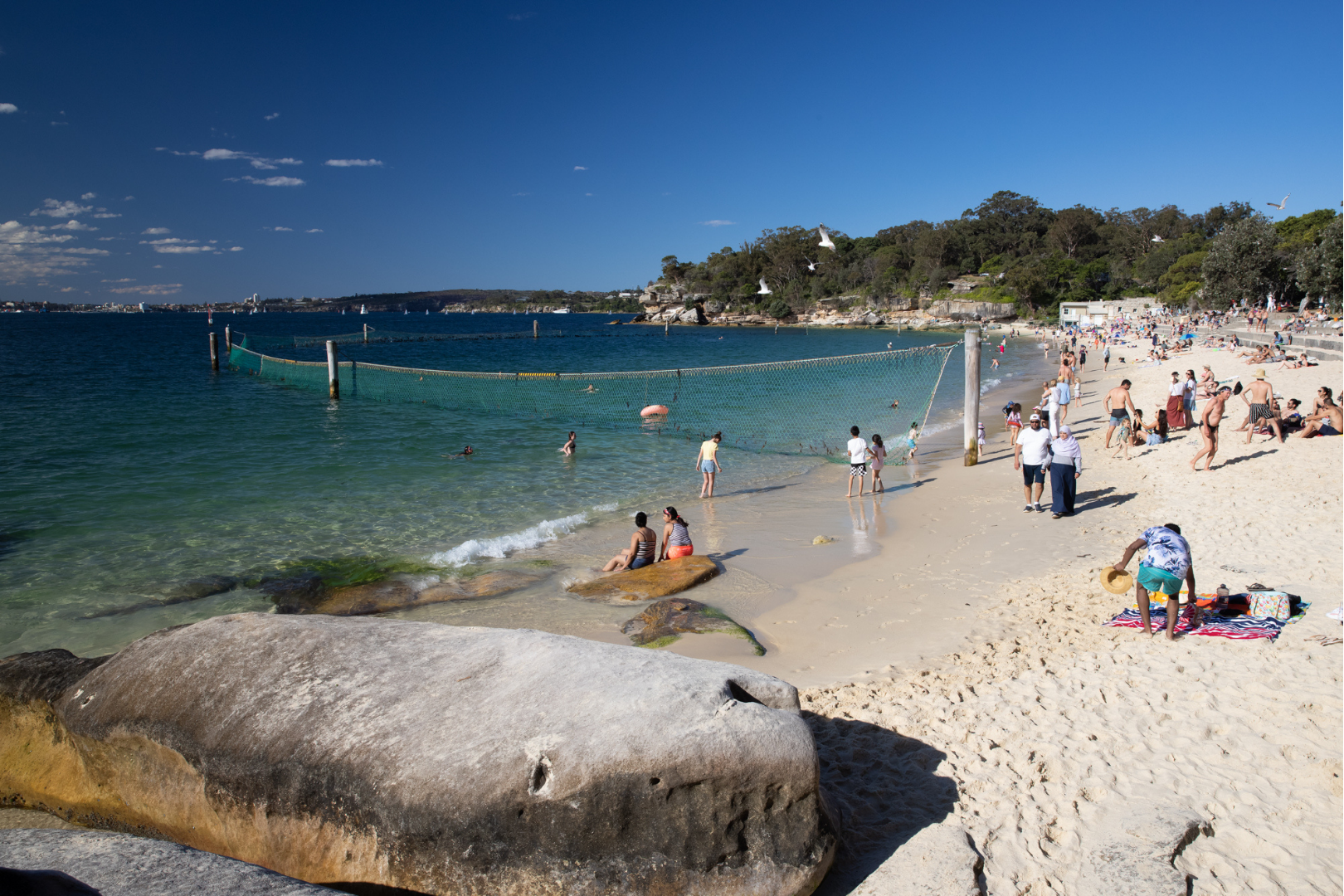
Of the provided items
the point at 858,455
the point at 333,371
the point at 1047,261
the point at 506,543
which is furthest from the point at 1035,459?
the point at 1047,261

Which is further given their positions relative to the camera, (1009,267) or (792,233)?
(792,233)

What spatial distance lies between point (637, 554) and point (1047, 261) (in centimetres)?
8966

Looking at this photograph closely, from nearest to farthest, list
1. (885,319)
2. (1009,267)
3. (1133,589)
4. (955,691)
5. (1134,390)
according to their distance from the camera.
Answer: (955,691), (1133,589), (1134,390), (1009,267), (885,319)

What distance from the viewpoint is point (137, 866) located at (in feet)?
9.20

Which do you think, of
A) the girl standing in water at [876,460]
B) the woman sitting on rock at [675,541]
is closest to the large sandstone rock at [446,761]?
the woman sitting on rock at [675,541]

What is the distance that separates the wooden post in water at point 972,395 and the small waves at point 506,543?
8.18 m

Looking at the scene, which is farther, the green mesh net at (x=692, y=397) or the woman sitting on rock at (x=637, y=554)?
the green mesh net at (x=692, y=397)

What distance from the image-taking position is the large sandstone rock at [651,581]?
8703 mm

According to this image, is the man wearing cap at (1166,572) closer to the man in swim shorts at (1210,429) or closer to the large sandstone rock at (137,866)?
the large sandstone rock at (137,866)

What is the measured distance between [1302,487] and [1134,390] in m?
16.4

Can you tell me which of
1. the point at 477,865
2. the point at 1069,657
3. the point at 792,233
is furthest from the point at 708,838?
the point at 792,233

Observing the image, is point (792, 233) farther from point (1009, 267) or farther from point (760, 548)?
point (760, 548)

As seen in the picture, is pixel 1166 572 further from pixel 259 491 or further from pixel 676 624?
pixel 259 491

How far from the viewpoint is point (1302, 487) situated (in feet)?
35.6
